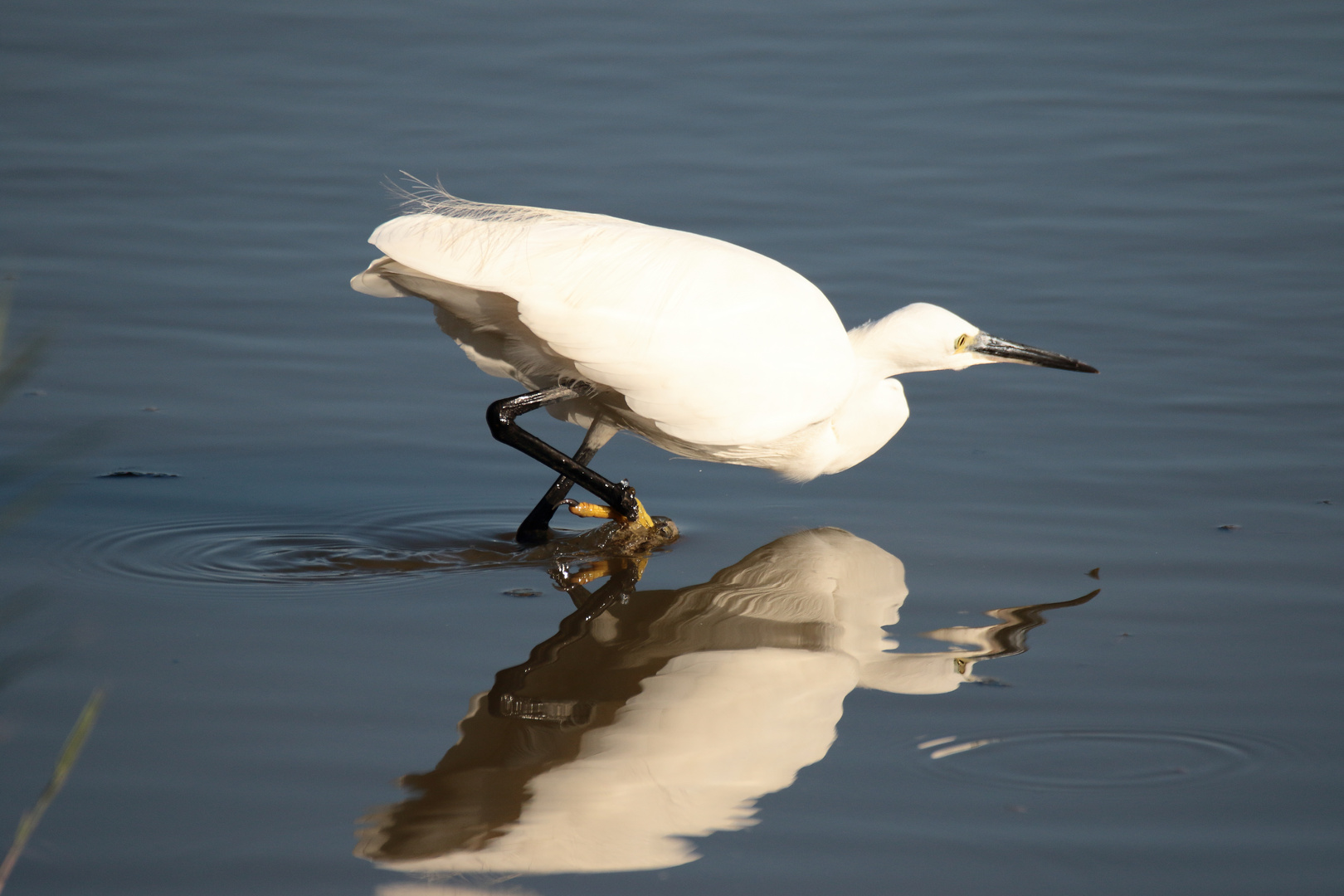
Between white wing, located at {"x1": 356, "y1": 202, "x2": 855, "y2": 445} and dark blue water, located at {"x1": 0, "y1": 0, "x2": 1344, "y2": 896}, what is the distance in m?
0.55

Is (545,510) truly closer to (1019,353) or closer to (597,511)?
(597,511)

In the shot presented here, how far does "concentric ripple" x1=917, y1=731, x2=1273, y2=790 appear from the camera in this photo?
3.36 metres

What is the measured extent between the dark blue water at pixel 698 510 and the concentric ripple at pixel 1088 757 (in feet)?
0.05

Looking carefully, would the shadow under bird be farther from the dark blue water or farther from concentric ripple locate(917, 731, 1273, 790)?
concentric ripple locate(917, 731, 1273, 790)

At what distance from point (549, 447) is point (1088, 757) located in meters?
2.27

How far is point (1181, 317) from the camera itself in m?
7.27

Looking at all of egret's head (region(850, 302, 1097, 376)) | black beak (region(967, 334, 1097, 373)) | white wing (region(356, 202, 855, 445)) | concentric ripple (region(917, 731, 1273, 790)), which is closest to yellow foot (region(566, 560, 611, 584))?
white wing (region(356, 202, 855, 445))

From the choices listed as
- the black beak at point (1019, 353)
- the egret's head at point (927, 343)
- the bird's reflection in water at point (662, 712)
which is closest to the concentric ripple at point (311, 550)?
the bird's reflection in water at point (662, 712)

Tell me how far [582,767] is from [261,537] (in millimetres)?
1975

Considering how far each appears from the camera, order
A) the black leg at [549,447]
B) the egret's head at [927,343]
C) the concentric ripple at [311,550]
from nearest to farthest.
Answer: the concentric ripple at [311,550], the black leg at [549,447], the egret's head at [927,343]

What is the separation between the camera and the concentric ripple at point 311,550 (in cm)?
454

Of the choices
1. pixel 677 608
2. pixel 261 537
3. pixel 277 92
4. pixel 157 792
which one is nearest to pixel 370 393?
pixel 261 537

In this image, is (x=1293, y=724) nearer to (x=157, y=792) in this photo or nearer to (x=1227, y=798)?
(x=1227, y=798)

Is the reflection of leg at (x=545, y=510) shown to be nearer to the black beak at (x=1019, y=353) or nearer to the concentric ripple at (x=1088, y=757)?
the black beak at (x=1019, y=353)
